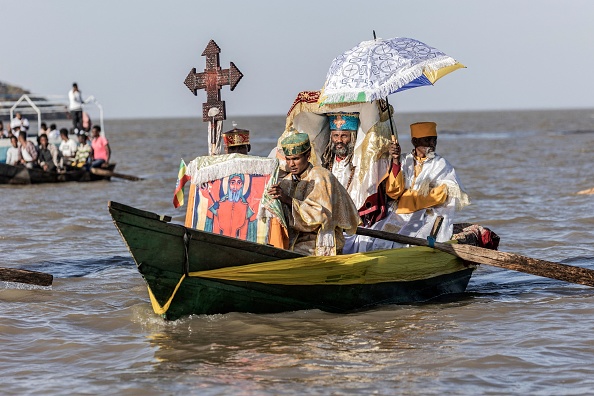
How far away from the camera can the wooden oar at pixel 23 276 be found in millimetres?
8500

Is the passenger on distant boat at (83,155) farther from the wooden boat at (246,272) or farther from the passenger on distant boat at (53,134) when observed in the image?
the wooden boat at (246,272)

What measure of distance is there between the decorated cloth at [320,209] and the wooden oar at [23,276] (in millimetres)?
2126

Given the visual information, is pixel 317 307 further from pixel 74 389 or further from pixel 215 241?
pixel 74 389

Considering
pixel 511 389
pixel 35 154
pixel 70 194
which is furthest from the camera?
pixel 35 154

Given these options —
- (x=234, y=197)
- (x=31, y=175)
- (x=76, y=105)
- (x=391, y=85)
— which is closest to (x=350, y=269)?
(x=234, y=197)

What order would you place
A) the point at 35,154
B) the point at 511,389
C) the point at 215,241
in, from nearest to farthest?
the point at 511,389 < the point at 215,241 < the point at 35,154

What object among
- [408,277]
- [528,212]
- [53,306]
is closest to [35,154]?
[528,212]

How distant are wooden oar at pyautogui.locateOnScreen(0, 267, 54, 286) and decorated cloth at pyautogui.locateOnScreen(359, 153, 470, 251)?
275cm

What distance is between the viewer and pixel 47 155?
2347 centimetres

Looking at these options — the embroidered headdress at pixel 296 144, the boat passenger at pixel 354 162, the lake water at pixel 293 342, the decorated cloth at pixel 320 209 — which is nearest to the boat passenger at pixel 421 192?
the boat passenger at pixel 354 162

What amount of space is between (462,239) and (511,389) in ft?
10.6

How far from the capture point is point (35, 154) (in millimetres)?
23484

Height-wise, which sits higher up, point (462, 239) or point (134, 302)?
point (462, 239)

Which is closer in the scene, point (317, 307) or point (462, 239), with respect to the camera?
point (317, 307)
